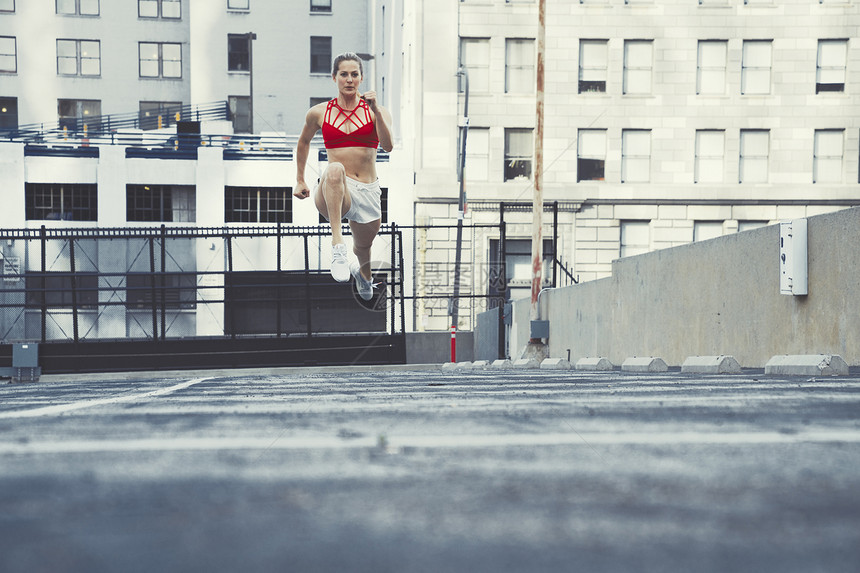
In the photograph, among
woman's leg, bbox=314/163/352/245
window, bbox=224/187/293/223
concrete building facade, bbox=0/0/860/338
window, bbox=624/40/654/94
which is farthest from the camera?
window, bbox=224/187/293/223

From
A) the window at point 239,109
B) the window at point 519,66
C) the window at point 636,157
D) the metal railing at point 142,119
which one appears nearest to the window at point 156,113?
the metal railing at point 142,119

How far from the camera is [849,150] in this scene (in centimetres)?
3325

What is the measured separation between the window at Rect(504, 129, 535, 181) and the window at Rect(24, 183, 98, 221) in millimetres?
16797

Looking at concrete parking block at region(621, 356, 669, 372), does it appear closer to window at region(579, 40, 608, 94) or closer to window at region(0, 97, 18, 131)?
window at region(579, 40, 608, 94)

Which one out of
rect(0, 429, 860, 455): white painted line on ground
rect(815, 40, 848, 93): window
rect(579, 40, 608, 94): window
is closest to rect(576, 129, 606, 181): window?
rect(579, 40, 608, 94): window

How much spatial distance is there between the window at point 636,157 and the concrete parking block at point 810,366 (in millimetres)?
27204

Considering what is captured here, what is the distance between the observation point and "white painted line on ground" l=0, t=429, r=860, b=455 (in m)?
2.03

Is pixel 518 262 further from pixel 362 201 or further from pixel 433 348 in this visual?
pixel 362 201

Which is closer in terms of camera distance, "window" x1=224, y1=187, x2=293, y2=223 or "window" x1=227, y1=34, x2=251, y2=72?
"window" x1=224, y1=187, x2=293, y2=223

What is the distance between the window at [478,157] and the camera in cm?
3294

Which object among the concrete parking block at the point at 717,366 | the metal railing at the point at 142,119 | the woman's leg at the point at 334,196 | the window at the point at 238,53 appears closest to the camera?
the concrete parking block at the point at 717,366

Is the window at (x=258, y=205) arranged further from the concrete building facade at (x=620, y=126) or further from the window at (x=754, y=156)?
the window at (x=754, y=156)

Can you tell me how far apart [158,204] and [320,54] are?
1678 centimetres

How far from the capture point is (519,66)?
33.1 m
